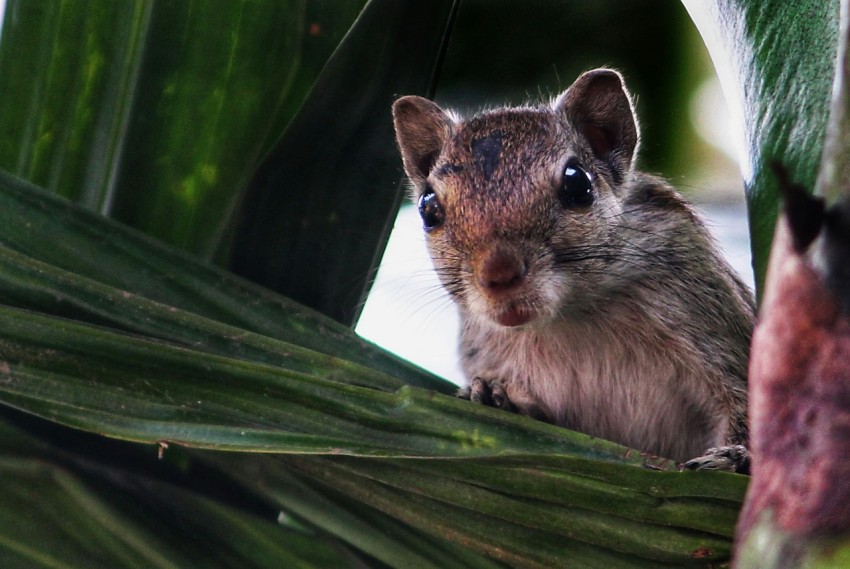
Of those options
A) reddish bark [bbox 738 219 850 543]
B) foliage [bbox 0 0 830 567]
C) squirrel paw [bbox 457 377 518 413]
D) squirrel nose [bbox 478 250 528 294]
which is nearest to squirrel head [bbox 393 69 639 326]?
squirrel nose [bbox 478 250 528 294]

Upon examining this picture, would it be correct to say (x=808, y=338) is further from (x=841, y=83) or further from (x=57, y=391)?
(x=57, y=391)

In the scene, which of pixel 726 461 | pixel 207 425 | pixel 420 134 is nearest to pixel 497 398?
pixel 726 461

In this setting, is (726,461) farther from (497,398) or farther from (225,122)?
(225,122)

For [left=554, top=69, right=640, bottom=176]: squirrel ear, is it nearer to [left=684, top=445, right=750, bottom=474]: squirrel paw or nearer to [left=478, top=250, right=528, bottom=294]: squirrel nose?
[left=478, top=250, right=528, bottom=294]: squirrel nose

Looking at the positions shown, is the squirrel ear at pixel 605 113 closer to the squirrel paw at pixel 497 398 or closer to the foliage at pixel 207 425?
the squirrel paw at pixel 497 398

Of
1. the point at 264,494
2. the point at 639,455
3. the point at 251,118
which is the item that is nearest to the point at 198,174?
the point at 251,118

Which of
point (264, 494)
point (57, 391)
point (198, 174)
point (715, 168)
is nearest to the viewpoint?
point (57, 391)
